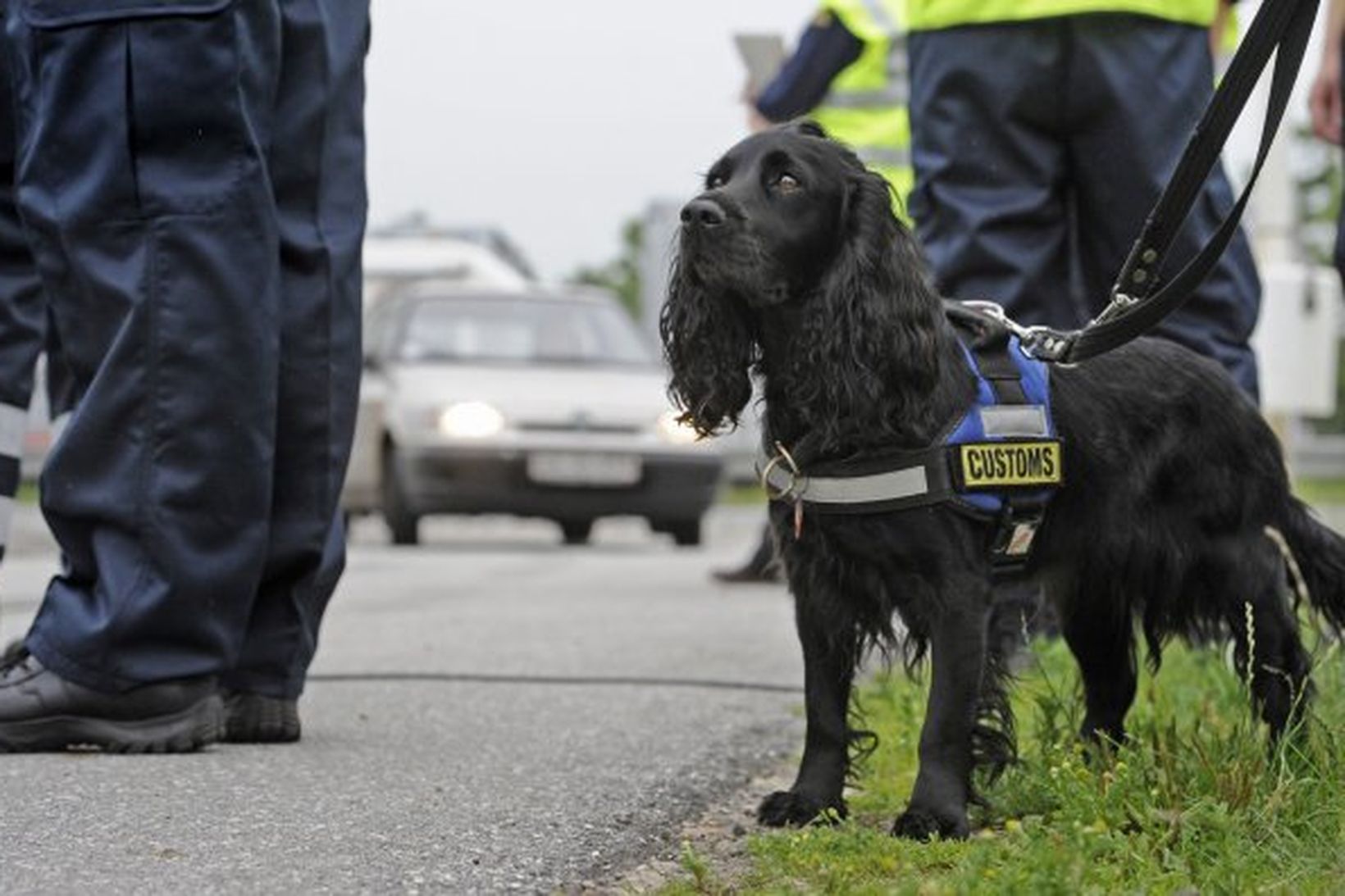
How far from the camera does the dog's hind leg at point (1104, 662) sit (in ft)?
12.5

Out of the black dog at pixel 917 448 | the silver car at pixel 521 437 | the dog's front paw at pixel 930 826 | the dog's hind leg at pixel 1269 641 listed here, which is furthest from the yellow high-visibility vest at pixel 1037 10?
the silver car at pixel 521 437

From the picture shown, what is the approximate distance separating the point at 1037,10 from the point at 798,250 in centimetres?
135

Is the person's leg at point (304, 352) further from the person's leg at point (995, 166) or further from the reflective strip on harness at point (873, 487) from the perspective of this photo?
the person's leg at point (995, 166)

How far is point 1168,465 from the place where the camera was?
141 inches

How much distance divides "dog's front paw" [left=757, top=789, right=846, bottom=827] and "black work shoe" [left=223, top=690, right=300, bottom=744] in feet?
3.17

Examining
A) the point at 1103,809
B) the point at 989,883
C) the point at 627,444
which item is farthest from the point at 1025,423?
the point at 627,444

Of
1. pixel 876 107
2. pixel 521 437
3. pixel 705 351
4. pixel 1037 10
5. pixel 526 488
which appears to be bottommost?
pixel 526 488

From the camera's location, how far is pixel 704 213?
10.7 feet

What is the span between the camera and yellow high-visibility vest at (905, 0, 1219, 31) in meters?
4.45

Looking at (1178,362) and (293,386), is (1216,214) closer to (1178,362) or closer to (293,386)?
(1178,362)

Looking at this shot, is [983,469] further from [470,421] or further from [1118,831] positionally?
[470,421]

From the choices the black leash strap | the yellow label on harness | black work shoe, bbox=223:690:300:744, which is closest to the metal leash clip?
the black leash strap

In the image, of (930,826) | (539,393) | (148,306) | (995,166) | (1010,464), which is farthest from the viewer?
(539,393)

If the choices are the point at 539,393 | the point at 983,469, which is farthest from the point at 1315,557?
the point at 539,393
